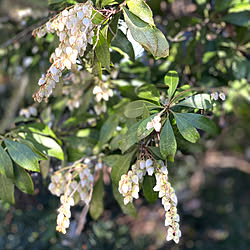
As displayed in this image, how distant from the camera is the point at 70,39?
2.60 feet

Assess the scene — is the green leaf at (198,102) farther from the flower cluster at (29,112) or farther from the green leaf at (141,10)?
the flower cluster at (29,112)

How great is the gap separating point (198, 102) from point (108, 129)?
37 centimetres

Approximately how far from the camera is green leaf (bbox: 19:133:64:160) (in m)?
1.10

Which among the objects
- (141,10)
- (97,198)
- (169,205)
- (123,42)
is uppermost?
(141,10)

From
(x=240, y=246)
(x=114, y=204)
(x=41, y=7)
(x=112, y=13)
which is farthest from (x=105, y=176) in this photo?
(x=112, y=13)

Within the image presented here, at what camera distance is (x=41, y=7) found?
74.1 inches

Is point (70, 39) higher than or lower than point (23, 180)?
higher

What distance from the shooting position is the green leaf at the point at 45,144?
43.1 inches

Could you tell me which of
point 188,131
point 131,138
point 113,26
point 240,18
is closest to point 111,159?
point 131,138

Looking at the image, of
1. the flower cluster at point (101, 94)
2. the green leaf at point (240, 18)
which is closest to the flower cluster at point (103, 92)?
the flower cluster at point (101, 94)

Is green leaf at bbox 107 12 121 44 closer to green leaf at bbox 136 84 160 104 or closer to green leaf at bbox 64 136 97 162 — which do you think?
green leaf at bbox 136 84 160 104

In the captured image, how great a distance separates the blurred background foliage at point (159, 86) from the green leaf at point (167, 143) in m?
0.13

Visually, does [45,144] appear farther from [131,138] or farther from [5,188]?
[131,138]

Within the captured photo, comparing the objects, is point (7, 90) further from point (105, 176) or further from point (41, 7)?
point (105, 176)
